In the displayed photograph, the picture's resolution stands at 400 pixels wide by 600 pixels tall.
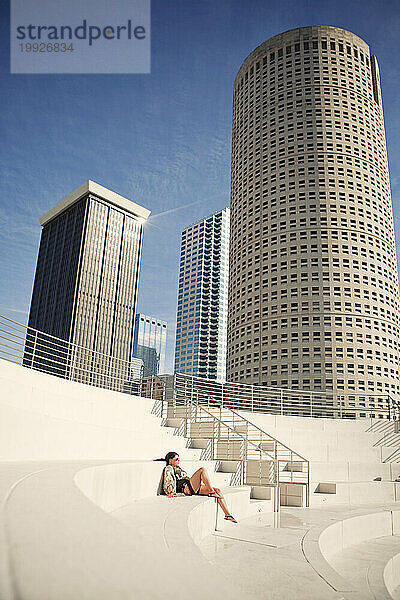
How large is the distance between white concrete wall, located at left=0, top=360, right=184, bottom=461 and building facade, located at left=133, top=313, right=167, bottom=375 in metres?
176

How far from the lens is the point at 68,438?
356 inches

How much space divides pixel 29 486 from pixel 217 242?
14622 cm

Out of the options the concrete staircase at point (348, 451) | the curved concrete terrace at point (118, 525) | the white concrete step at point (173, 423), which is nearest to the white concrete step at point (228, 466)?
the curved concrete terrace at point (118, 525)

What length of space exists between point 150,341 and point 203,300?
58063mm

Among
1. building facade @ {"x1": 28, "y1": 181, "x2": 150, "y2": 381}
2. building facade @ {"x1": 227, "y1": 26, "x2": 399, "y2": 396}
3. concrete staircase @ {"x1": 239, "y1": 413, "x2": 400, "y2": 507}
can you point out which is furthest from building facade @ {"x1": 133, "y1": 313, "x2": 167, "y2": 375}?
concrete staircase @ {"x1": 239, "y1": 413, "x2": 400, "y2": 507}

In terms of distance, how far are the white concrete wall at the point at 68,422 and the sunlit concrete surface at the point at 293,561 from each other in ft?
11.4

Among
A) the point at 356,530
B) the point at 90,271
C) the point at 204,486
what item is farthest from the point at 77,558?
the point at 90,271

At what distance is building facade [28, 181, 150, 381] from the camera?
8838 centimetres

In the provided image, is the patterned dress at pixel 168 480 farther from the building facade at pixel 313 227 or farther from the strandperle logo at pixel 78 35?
the building facade at pixel 313 227

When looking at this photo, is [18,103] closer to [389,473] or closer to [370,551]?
[370,551]

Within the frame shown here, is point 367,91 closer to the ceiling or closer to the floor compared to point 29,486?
closer to the ceiling

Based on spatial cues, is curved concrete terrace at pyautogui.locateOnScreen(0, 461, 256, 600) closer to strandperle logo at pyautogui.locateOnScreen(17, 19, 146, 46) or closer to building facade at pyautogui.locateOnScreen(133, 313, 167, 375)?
strandperle logo at pyautogui.locateOnScreen(17, 19, 146, 46)

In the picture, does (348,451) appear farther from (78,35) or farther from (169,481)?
(78,35)

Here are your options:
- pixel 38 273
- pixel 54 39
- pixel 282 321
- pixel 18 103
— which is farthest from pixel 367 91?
pixel 38 273
